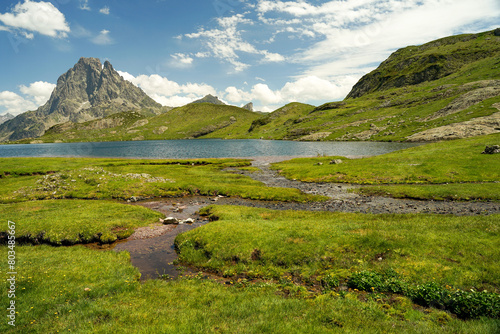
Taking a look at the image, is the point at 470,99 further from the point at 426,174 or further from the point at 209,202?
the point at 209,202

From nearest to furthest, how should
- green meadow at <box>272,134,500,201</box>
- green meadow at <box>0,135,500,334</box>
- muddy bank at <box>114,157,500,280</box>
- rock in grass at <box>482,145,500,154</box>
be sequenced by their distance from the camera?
green meadow at <box>0,135,500,334</box> → muddy bank at <box>114,157,500,280</box> → green meadow at <box>272,134,500,201</box> → rock in grass at <box>482,145,500,154</box>

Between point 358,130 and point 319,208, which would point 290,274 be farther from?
point 358,130

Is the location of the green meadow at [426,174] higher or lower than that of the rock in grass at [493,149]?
lower

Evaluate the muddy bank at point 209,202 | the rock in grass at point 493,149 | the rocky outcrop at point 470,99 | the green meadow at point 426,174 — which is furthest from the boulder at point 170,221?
the rocky outcrop at point 470,99

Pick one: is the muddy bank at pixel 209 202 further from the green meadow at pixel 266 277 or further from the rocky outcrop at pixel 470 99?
the rocky outcrop at pixel 470 99

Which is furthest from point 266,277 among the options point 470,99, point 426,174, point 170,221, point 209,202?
point 470,99

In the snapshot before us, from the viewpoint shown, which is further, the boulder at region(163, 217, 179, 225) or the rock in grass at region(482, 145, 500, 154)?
the rock in grass at region(482, 145, 500, 154)

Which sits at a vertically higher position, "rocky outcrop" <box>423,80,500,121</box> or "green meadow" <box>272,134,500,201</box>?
"rocky outcrop" <box>423,80,500,121</box>

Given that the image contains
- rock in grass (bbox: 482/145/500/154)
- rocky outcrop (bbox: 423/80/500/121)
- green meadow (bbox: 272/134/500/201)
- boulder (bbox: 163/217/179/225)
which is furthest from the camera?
rocky outcrop (bbox: 423/80/500/121)

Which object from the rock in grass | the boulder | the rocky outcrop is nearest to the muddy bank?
the boulder

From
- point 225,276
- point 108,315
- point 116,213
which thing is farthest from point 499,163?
point 116,213

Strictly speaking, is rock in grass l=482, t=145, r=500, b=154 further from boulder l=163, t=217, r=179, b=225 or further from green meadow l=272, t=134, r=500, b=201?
boulder l=163, t=217, r=179, b=225

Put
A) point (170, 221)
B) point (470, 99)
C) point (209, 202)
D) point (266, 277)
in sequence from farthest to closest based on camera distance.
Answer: point (470, 99) < point (209, 202) < point (170, 221) < point (266, 277)

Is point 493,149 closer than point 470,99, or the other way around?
point 493,149
